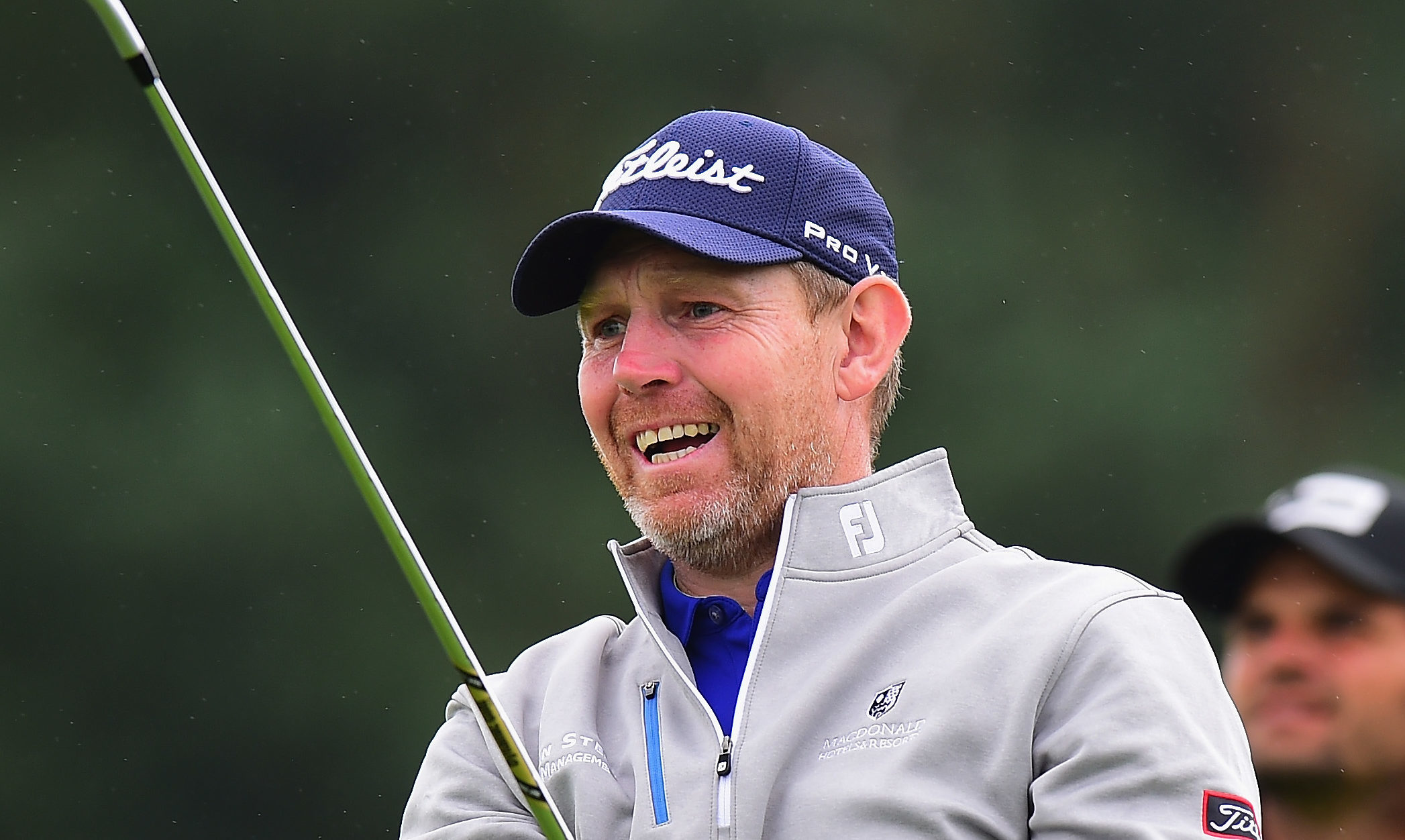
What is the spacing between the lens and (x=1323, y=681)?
2459 millimetres

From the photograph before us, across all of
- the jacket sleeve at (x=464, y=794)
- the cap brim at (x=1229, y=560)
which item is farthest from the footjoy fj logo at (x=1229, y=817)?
the cap brim at (x=1229, y=560)

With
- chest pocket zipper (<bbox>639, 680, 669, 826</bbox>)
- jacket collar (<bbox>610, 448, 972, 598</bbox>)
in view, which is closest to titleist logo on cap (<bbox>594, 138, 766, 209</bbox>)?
jacket collar (<bbox>610, 448, 972, 598</bbox>)

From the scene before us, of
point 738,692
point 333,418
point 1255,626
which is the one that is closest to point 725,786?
point 738,692

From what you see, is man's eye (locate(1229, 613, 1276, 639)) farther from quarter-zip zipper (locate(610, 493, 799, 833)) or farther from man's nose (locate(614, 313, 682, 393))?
man's nose (locate(614, 313, 682, 393))

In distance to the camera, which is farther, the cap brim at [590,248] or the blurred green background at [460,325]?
the blurred green background at [460,325]

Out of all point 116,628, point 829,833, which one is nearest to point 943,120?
point 116,628

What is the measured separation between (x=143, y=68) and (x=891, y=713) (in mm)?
851

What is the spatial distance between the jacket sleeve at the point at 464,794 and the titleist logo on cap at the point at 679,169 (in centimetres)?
56

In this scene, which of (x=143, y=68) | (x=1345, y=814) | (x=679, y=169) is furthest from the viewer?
(x=1345, y=814)

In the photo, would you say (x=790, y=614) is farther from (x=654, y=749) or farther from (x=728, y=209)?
(x=728, y=209)

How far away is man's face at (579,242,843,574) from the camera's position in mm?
2184

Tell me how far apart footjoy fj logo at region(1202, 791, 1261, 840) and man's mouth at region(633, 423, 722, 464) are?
0.65 m

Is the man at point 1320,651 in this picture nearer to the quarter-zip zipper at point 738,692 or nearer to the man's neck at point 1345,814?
the man's neck at point 1345,814

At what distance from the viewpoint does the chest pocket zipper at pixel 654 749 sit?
1.99 metres
